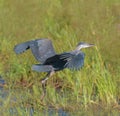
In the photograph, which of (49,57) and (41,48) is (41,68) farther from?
(41,48)

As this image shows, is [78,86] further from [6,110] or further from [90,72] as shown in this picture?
[6,110]

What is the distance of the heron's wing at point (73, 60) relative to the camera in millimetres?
5734

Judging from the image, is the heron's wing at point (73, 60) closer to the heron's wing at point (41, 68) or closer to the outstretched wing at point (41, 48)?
the heron's wing at point (41, 68)

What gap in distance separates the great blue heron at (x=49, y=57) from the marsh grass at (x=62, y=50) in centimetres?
20

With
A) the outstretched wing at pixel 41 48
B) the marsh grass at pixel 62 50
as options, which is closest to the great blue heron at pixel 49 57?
the outstretched wing at pixel 41 48

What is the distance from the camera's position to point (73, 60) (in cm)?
580

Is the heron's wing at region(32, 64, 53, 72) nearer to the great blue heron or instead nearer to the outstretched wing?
the great blue heron

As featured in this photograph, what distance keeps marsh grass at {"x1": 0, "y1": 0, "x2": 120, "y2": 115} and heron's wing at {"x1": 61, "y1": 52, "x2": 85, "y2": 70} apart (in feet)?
0.84

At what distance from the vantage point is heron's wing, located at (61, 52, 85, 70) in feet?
18.8

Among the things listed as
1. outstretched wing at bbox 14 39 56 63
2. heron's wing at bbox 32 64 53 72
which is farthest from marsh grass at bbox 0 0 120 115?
outstretched wing at bbox 14 39 56 63

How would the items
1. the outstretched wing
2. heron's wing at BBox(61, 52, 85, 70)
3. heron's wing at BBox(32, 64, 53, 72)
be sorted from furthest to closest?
1. the outstretched wing
2. heron's wing at BBox(32, 64, 53, 72)
3. heron's wing at BBox(61, 52, 85, 70)

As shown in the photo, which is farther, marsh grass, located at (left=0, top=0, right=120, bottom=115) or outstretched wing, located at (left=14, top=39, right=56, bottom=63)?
outstretched wing, located at (left=14, top=39, right=56, bottom=63)

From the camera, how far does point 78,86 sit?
607cm

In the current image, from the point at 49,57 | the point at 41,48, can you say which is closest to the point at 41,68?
the point at 49,57
